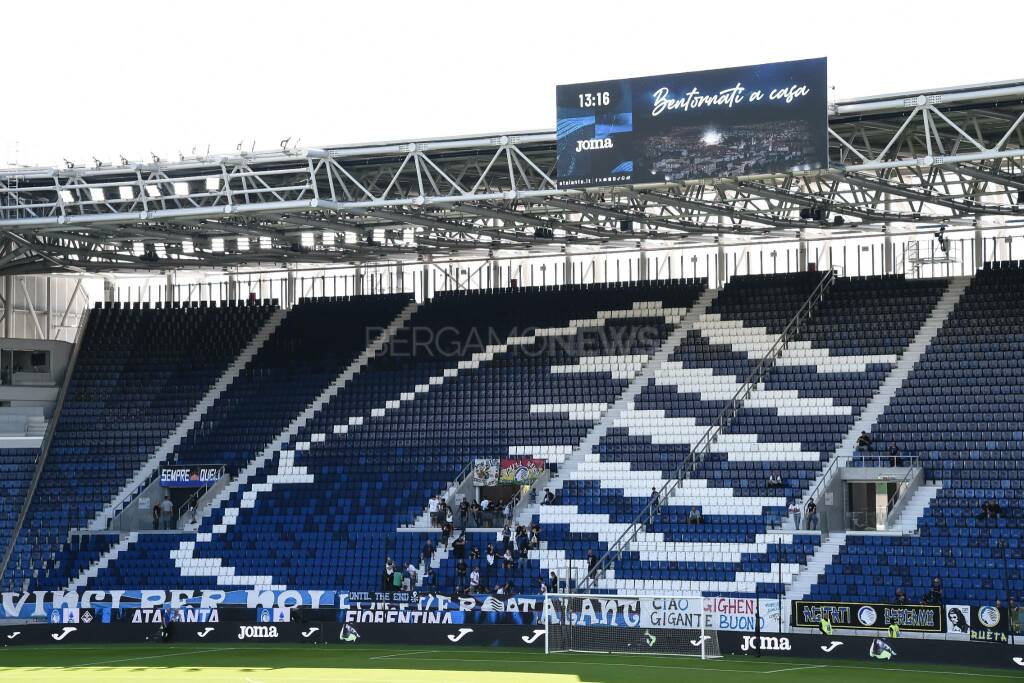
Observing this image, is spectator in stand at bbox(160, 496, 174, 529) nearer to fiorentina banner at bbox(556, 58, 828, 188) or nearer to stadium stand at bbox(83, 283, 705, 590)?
stadium stand at bbox(83, 283, 705, 590)

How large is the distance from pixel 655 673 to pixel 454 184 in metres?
14.0

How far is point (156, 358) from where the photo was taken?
54.4 m

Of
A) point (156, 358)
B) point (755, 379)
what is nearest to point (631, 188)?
point (755, 379)

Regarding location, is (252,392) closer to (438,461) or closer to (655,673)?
(438,461)

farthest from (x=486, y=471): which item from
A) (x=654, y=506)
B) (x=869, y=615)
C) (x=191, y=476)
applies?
(x=869, y=615)

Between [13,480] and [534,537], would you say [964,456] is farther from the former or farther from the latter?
[13,480]

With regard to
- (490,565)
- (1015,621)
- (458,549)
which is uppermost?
(458,549)

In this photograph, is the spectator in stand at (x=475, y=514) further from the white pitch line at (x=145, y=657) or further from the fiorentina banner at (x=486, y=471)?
the white pitch line at (x=145, y=657)

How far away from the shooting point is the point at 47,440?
5209 cm

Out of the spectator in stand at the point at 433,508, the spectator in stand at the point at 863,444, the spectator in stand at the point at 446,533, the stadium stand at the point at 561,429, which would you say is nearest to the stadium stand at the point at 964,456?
the stadium stand at the point at 561,429

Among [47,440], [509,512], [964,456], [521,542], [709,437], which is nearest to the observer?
[964,456]

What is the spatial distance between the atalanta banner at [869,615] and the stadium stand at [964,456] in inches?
56.3

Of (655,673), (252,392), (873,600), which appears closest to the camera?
(655,673)

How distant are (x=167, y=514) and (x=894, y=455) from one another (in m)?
23.0
